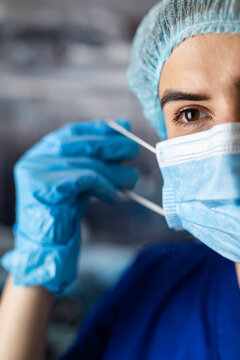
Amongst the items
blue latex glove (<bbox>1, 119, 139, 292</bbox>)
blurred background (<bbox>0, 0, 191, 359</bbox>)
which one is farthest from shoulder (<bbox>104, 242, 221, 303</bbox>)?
blurred background (<bbox>0, 0, 191, 359</bbox>)

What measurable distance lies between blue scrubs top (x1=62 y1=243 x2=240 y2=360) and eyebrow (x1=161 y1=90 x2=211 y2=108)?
49 cm

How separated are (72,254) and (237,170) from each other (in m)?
0.52

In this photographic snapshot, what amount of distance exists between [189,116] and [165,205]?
0.71 ft

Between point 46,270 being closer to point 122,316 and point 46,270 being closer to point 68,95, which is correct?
point 122,316

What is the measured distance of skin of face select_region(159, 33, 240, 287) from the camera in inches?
25.5

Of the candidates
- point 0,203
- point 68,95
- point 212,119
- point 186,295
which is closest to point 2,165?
point 0,203

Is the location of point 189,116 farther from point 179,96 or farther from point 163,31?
point 163,31

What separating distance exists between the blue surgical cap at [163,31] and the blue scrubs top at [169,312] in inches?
16.6

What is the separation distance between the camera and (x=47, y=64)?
7.70 feet

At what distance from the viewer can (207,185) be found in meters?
0.68

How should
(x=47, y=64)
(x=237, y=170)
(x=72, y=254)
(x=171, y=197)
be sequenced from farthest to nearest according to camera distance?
(x=47, y=64), (x=72, y=254), (x=171, y=197), (x=237, y=170)

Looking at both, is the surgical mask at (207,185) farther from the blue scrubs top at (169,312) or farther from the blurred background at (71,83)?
the blurred background at (71,83)

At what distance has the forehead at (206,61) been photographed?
Answer: 2.11ft

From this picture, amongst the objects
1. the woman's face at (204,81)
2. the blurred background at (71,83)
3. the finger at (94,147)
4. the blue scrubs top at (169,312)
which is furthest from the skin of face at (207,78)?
Answer: the blurred background at (71,83)
